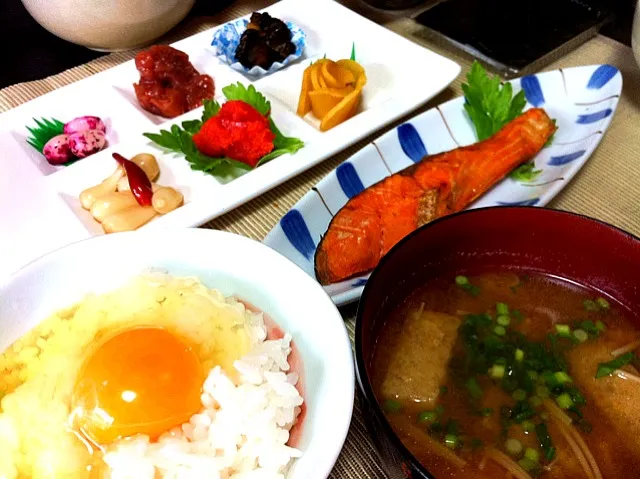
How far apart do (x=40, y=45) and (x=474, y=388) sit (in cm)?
267

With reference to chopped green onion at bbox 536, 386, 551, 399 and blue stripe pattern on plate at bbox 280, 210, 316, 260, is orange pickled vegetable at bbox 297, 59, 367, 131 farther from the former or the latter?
chopped green onion at bbox 536, 386, 551, 399

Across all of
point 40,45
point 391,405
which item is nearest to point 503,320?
point 391,405

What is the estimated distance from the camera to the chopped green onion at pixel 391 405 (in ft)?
3.87

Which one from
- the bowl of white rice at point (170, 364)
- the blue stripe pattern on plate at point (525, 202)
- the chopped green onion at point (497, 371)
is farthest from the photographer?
the blue stripe pattern on plate at point (525, 202)

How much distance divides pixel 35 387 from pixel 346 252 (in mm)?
885

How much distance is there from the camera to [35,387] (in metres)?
1.21

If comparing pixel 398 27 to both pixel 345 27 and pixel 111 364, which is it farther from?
pixel 111 364

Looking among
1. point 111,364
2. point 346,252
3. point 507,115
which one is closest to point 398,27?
point 507,115

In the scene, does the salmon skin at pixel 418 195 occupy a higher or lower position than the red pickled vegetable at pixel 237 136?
lower

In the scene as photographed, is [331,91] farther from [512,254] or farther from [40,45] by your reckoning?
[40,45]

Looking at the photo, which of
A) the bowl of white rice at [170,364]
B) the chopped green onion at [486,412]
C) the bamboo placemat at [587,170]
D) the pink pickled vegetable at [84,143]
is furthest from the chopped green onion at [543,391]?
the pink pickled vegetable at [84,143]

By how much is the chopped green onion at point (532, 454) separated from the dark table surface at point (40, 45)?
2.34 meters

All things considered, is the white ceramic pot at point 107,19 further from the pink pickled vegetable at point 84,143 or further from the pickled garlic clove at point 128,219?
the pickled garlic clove at point 128,219

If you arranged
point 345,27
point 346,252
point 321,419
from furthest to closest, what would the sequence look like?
point 345,27
point 346,252
point 321,419
